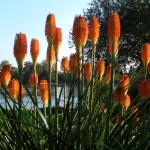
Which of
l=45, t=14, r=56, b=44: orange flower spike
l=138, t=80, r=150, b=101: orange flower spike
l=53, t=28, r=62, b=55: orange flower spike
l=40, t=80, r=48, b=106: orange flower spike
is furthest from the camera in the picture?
l=40, t=80, r=48, b=106: orange flower spike

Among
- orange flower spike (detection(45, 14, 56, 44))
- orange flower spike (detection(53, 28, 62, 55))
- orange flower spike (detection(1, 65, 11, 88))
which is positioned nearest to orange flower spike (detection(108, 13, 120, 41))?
orange flower spike (detection(45, 14, 56, 44))

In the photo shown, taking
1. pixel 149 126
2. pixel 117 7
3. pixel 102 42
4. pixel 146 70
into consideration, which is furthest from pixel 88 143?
pixel 117 7

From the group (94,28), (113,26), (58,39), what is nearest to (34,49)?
(58,39)

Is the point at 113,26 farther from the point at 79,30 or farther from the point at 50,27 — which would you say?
the point at 50,27

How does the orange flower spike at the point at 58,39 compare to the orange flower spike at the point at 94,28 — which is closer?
the orange flower spike at the point at 94,28

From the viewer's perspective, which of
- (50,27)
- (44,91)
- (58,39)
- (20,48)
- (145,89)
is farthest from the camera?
Result: (44,91)

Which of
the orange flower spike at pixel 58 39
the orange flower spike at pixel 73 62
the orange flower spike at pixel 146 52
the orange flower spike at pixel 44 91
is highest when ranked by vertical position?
the orange flower spike at pixel 58 39

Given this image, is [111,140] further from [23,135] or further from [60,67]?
[60,67]

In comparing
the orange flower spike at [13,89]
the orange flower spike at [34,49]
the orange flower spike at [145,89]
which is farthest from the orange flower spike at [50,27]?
the orange flower spike at [145,89]

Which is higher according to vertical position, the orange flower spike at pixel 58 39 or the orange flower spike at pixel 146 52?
the orange flower spike at pixel 58 39

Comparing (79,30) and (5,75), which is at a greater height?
(79,30)

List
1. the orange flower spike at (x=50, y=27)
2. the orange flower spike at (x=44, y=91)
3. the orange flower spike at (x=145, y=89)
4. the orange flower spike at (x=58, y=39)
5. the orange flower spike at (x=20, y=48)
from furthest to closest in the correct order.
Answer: the orange flower spike at (x=44, y=91), the orange flower spike at (x=58, y=39), the orange flower spike at (x=145, y=89), the orange flower spike at (x=50, y=27), the orange flower spike at (x=20, y=48)

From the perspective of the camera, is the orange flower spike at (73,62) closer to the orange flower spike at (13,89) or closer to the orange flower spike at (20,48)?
the orange flower spike at (13,89)

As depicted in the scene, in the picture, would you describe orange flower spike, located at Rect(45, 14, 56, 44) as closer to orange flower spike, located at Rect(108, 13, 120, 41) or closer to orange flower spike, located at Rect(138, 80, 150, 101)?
orange flower spike, located at Rect(108, 13, 120, 41)
